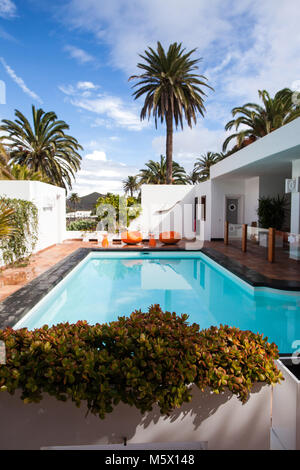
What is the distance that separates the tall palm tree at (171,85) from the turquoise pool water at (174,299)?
12409mm

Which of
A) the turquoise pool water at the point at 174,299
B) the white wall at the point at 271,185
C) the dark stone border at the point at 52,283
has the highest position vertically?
the white wall at the point at 271,185

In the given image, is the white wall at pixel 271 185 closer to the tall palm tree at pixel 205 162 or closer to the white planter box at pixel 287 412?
the white planter box at pixel 287 412

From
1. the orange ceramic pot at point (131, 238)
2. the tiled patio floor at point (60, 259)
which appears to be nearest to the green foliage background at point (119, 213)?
the orange ceramic pot at point (131, 238)

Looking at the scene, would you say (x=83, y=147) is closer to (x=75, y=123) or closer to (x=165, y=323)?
(x=75, y=123)

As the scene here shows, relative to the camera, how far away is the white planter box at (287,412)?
2059mm

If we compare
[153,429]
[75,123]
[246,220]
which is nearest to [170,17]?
[153,429]

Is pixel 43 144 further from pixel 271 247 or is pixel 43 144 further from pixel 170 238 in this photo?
pixel 271 247

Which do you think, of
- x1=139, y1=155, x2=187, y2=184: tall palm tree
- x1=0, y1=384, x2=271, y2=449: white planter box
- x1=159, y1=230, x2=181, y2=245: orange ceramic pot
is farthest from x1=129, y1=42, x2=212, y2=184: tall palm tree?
x1=0, y1=384, x2=271, y2=449: white planter box

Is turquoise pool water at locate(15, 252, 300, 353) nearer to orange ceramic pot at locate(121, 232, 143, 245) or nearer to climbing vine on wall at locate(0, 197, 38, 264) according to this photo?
climbing vine on wall at locate(0, 197, 38, 264)

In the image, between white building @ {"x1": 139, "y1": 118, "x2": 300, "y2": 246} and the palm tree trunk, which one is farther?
the palm tree trunk

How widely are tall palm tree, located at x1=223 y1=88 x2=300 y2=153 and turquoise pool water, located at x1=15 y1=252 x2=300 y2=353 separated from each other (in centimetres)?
1049

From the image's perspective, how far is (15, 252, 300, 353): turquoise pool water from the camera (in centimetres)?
608
